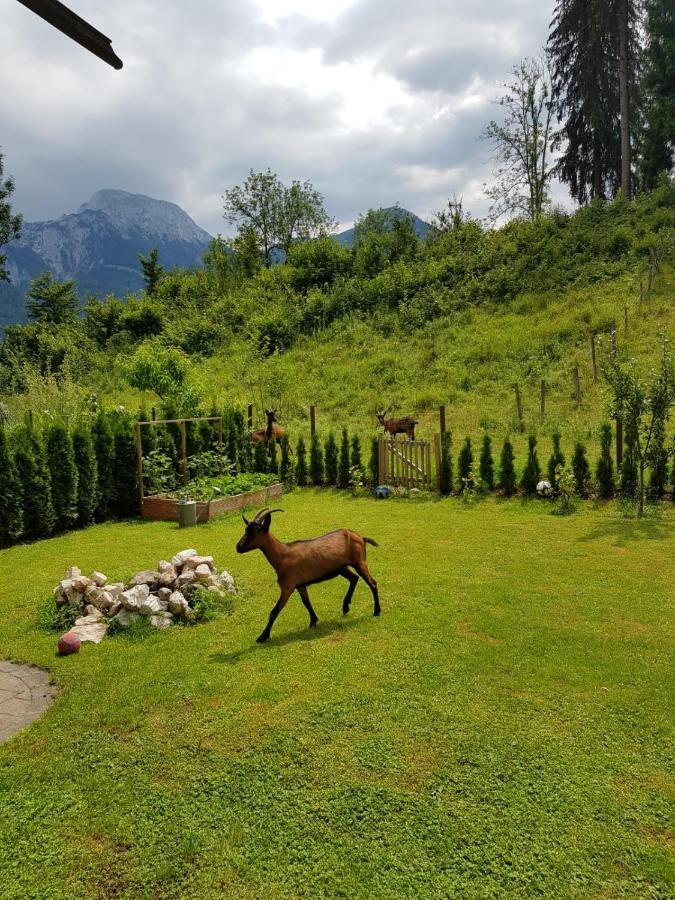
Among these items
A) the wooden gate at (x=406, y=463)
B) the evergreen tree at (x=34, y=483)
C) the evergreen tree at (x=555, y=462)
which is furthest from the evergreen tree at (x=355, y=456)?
the evergreen tree at (x=34, y=483)

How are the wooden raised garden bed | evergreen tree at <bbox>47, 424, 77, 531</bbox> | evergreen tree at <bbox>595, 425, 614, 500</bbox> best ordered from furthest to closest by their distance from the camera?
the wooden raised garden bed, evergreen tree at <bbox>47, 424, 77, 531</bbox>, evergreen tree at <bbox>595, 425, 614, 500</bbox>

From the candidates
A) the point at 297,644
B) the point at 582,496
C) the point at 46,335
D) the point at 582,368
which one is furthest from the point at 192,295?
the point at 297,644

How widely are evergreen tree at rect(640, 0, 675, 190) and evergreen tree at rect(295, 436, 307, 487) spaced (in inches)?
996

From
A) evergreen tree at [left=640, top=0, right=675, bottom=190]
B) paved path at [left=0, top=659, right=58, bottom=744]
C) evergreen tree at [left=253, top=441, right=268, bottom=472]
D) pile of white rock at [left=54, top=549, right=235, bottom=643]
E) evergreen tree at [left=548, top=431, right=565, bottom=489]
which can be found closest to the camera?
paved path at [left=0, top=659, right=58, bottom=744]

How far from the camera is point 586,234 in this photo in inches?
968

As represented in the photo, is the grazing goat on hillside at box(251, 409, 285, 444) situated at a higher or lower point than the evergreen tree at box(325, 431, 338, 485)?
higher

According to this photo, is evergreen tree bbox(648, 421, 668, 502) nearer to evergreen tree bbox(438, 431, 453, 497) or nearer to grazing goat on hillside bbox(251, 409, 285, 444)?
evergreen tree bbox(438, 431, 453, 497)

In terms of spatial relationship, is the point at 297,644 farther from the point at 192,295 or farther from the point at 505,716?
the point at 192,295

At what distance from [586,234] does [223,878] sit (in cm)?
2797

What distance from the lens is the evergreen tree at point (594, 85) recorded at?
2470cm

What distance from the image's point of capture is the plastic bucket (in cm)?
962

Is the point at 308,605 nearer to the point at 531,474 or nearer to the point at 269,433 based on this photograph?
the point at 531,474

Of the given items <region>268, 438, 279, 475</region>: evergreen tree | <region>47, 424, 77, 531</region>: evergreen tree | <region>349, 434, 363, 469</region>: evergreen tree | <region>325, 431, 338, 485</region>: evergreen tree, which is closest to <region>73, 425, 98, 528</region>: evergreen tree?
<region>47, 424, 77, 531</region>: evergreen tree

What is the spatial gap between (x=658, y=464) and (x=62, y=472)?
1070 cm
